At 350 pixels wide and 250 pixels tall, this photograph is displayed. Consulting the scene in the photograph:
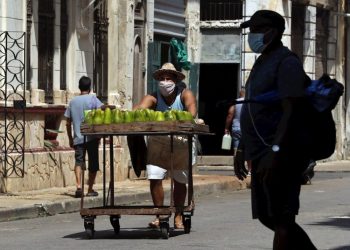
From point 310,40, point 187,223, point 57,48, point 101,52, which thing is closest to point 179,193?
point 187,223

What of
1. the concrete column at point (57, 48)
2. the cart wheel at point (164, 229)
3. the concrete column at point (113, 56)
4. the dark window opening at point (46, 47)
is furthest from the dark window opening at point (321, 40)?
the cart wheel at point (164, 229)

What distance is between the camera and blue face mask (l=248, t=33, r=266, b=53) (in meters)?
9.64

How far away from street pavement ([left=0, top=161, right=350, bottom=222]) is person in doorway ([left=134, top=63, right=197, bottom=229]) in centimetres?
286

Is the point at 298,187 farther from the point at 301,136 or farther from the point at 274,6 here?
the point at 274,6

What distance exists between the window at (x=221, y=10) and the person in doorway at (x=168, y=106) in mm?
17361

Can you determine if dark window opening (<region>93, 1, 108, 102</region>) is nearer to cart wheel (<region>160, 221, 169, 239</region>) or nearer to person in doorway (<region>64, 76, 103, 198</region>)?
person in doorway (<region>64, 76, 103, 198</region>)

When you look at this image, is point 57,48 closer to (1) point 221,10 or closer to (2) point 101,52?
(2) point 101,52

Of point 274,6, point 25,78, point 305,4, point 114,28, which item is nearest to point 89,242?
point 25,78

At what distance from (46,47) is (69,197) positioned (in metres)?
3.58

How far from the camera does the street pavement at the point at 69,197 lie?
16964 mm

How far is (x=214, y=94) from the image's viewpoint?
33375mm

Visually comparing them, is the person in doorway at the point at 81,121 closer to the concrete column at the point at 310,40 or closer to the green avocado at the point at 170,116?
the green avocado at the point at 170,116

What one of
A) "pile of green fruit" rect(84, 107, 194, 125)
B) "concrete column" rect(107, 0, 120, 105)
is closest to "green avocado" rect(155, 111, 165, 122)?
"pile of green fruit" rect(84, 107, 194, 125)

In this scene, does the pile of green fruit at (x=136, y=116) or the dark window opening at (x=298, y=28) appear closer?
the pile of green fruit at (x=136, y=116)
